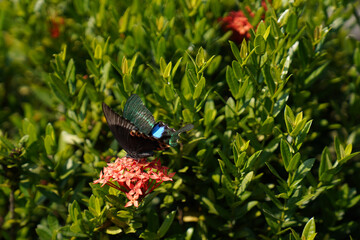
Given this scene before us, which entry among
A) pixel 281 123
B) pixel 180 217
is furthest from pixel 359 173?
pixel 180 217

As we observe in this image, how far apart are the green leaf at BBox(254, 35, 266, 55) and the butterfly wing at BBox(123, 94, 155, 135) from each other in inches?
21.8

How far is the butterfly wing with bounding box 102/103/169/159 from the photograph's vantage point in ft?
4.94

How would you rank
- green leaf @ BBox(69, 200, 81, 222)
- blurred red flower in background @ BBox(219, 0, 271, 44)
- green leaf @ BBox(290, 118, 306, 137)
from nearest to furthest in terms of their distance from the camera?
green leaf @ BBox(290, 118, 306, 137) < green leaf @ BBox(69, 200, 81, 222) < blurred red flower in background @ BBox(219, 0, 271, 44)

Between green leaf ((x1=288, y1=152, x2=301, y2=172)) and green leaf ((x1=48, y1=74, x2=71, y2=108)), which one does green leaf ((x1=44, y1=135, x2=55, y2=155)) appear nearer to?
green leaf ((x1=48, y1=74, x2=71, y2=108))

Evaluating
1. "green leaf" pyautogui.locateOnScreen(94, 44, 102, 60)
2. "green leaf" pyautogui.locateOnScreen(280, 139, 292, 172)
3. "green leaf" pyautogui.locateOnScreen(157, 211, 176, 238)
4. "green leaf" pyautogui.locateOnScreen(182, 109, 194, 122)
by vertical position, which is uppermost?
"green leaf" pyautogui.locateOnScreen(94, 44, 102, 60)

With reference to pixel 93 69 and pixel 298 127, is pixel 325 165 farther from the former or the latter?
pixel 93 69

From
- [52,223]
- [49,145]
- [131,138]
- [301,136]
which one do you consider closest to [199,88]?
[131,138]

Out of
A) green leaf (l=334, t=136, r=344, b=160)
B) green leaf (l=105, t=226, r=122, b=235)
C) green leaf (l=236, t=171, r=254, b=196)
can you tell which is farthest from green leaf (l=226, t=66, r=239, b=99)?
green leaf (l=105, t=226, r=122, b=235)

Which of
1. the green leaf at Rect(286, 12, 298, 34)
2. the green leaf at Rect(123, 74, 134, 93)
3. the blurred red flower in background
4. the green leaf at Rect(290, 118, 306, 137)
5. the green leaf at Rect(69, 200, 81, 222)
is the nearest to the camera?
the green leaf at Rect(290, 118, 306, 137)

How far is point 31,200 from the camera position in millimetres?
1907

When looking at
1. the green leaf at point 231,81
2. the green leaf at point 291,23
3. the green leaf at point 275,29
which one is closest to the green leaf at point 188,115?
the green leaf at point 231,81

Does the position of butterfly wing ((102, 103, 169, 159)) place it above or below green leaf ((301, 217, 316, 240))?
above

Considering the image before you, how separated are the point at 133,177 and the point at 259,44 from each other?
0.77 meters

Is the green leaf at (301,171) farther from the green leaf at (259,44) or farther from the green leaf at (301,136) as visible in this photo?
the green leaf at (259,44)
